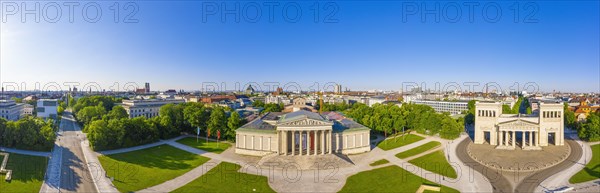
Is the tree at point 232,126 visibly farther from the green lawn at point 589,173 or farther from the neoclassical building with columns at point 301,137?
the green lawn at point 589,173

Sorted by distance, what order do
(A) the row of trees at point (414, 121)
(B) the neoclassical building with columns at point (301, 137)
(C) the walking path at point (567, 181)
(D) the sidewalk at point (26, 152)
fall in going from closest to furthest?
(C) the walking path at point (567, 181), (D) the sidewalk at point (26, 152), (B) the neoclassical building with columns at point (301, 137), (A) the row of trees at point (414, 121)

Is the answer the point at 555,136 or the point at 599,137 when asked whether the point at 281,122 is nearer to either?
the point at 555,136

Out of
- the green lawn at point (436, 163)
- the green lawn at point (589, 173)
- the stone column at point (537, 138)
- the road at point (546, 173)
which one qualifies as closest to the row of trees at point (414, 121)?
the green lawn at point (436, 163)

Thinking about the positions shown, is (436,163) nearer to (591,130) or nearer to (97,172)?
(591,130)

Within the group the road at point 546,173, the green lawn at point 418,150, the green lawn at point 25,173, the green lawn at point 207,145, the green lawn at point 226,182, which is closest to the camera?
the green lawn at point 25,173

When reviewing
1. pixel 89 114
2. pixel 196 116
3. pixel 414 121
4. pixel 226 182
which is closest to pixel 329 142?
pixel 226 182

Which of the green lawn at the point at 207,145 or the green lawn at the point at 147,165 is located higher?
the green lawn at the point at 207,145

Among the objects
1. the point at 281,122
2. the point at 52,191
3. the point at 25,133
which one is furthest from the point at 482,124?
the point at 25,133
